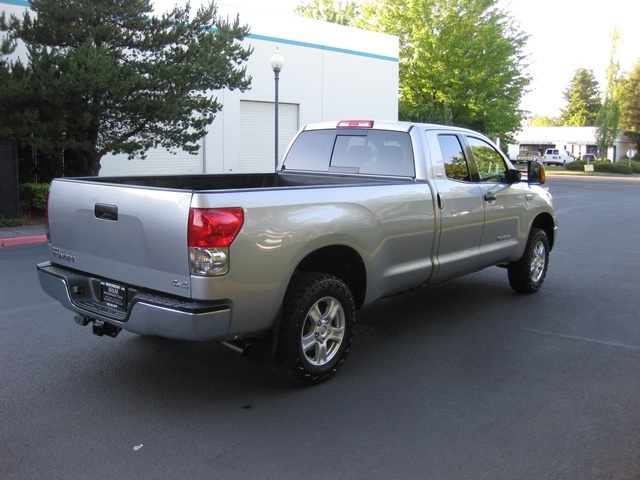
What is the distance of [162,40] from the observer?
15.4 m

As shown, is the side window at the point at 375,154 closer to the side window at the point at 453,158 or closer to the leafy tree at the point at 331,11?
the side window at the point at 453,158

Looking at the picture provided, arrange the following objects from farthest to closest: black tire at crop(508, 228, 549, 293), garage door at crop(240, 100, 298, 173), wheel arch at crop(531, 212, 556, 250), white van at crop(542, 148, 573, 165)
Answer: white van at crop(542, 148, 573, 165) → garage door at crop(240, 100, 298, 173) → wheel arch at crop(531, 212, 556, 250) → black tire at crop(508, 228, 549, 293)

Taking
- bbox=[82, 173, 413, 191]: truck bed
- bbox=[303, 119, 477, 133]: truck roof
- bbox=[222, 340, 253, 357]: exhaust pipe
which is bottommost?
bbox=[222, 340, 253, 357]: exhaust pipe

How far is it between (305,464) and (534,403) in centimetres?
179

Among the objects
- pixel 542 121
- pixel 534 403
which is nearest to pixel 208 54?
pixel 534 403

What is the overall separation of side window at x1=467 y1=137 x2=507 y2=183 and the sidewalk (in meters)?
8.79

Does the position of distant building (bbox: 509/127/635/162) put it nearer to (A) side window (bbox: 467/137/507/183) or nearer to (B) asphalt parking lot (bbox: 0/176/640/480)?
(A) side window (bbox: 467/137/507/183)

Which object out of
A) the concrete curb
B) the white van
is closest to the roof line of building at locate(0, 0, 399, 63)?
the concrete curb

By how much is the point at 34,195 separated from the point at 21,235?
2.90 meters

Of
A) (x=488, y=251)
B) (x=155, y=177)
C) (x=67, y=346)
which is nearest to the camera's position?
(x=67, y=346)

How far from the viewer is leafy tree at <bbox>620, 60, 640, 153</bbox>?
79.4 m

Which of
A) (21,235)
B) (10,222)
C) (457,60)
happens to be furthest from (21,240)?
(457,60)

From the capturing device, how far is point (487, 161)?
277 inches

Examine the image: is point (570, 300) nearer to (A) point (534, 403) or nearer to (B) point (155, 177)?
(A) point (534, 403)
